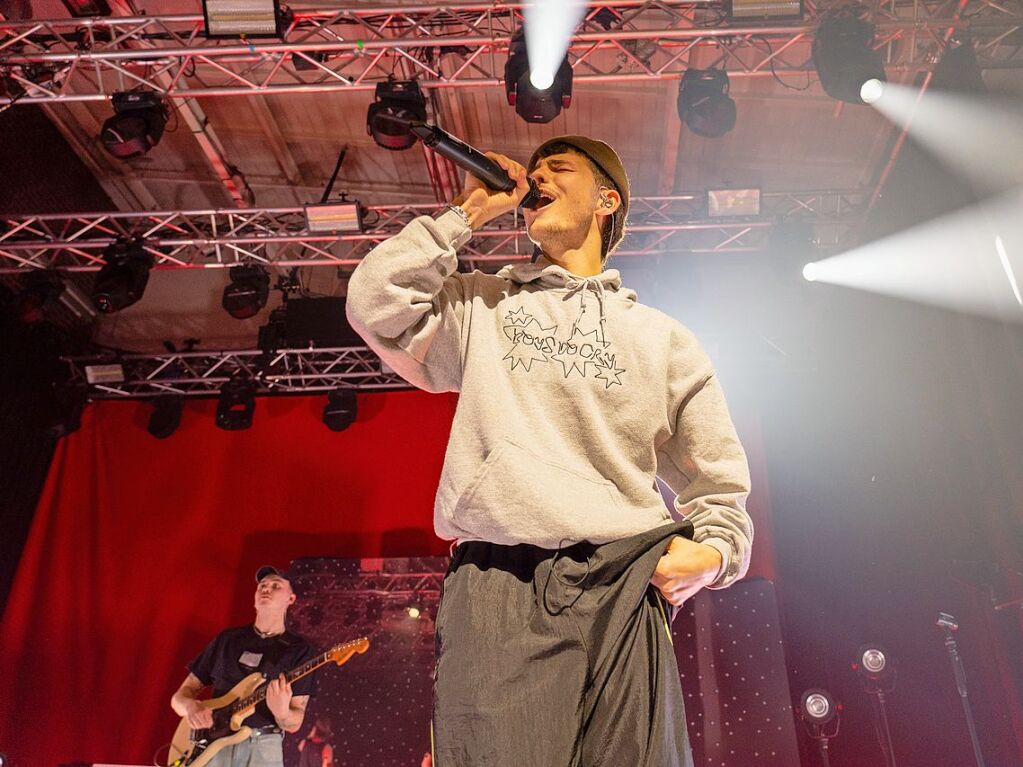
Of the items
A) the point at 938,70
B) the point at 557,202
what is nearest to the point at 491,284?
the point at 557,202

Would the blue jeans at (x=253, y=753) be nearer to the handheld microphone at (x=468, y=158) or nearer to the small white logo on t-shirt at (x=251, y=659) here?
the small white logo on t-shirt at (x=251, y=659)

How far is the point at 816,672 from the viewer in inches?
221

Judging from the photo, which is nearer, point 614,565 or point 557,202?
point 614,565

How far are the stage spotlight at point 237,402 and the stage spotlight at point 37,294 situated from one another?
139 centimetres

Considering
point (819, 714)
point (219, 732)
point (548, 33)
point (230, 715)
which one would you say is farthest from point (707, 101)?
point (219, 732)

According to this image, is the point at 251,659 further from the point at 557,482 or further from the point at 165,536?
the point at 557,482

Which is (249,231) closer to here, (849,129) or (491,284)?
(849,129)

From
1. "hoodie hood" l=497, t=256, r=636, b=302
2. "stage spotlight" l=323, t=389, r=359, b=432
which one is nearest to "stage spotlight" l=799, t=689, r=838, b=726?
"stage spotlight" l=323, t=389, r=359, b=432

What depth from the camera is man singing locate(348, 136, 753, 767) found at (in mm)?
1185

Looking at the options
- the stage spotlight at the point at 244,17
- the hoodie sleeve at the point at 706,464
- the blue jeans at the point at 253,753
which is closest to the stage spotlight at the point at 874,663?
the blue jeans at the point at 253,753

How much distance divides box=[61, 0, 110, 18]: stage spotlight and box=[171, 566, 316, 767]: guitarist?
373cm

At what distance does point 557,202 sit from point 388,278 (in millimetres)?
457

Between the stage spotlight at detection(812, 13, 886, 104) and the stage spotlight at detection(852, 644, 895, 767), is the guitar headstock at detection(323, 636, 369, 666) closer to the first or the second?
the stage spotlight at detection(852, 644, 895, 767)

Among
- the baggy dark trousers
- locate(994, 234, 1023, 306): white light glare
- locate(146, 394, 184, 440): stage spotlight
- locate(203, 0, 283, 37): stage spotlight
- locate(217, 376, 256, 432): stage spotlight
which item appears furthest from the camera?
locate(146, 394, 184, 440): stage spotlight
